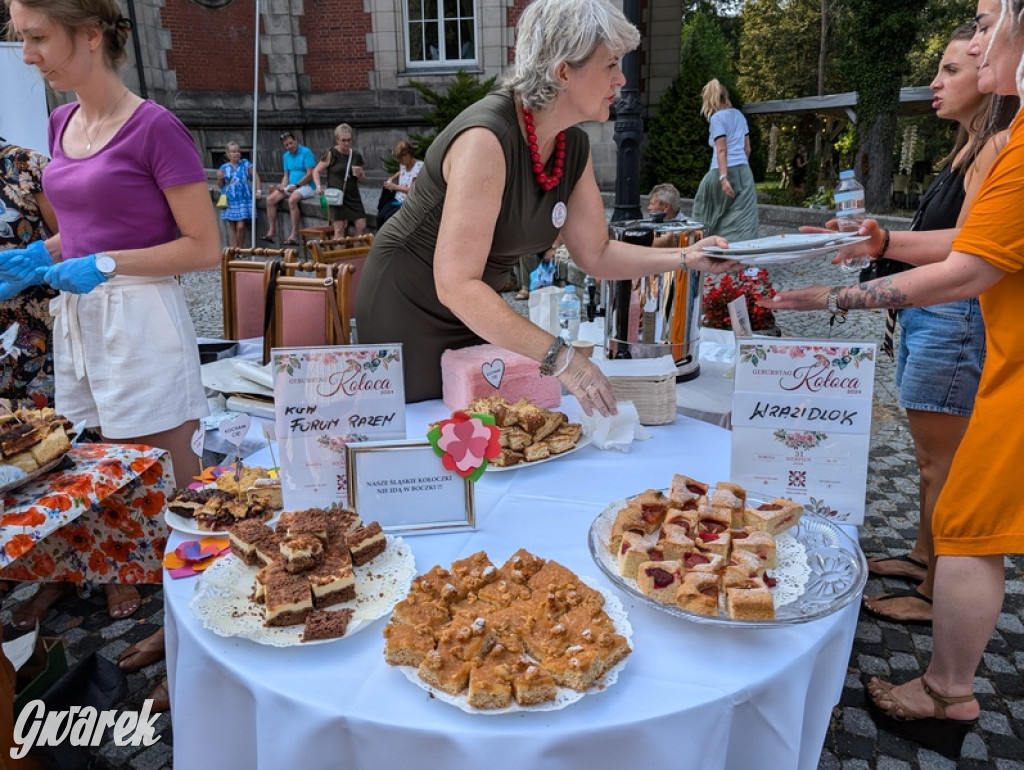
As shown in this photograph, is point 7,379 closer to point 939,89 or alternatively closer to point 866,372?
point 866,372

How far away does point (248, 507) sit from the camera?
1497 millimetres

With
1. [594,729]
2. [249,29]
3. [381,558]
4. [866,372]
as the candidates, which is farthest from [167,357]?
[249,29]

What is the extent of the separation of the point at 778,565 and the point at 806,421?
33cm

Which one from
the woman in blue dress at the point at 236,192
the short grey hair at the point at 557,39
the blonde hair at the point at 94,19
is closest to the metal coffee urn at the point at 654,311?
the short grey hair at the point at 557,39

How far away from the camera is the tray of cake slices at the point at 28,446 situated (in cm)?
156

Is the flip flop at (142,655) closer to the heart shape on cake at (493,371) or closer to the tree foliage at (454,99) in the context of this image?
the heart shape on cake at (493,371)

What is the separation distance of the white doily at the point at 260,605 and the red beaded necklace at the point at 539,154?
1.07 meters

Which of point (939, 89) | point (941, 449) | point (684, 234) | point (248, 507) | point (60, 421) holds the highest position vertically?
point (939, 89)

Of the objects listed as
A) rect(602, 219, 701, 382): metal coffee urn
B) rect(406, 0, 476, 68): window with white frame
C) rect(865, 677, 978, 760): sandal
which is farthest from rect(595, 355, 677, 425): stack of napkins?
rect(406, 0, 476, 68): window with white frame

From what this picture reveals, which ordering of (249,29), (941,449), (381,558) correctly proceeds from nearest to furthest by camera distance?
(381,558) < (941,449) < (249,29)

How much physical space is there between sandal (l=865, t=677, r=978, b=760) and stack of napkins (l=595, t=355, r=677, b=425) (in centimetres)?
104

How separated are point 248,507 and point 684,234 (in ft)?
5.71

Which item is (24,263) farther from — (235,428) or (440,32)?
(440,32)

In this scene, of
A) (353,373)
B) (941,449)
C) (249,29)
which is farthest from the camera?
(249,29)
